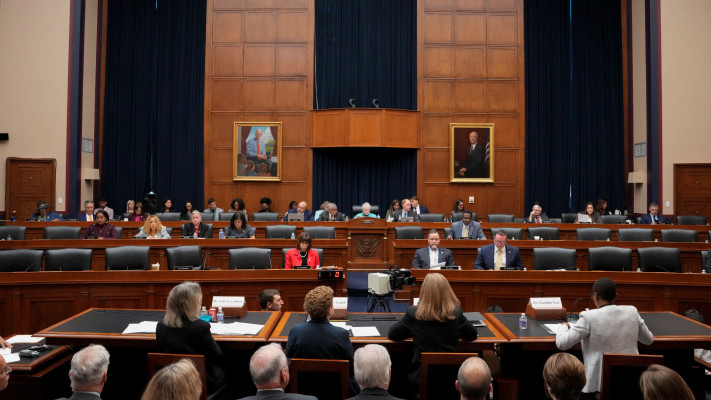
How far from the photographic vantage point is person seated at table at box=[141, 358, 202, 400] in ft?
7.95

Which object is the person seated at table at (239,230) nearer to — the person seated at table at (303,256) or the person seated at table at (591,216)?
the person seated at table at (303,256)

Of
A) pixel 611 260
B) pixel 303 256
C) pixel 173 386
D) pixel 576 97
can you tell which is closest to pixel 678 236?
pixel 611 260

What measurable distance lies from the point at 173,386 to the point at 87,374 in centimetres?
62

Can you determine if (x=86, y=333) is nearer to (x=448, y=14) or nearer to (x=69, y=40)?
(x=69, y=40)

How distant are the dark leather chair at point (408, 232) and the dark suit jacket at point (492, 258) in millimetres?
2337

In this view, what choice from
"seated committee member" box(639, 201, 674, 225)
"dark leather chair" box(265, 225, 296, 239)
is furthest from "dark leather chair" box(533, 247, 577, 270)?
"seated committee member" box(639, 201, 674, 225)

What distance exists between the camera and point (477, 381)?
2719 millimetres

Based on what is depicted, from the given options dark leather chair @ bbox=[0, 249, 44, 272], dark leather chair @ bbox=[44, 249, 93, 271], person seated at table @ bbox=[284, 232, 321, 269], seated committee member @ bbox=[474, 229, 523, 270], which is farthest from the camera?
seated committee member @ bbox=[474, 229, 523, 270]

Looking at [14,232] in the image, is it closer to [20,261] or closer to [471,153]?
[20,261]

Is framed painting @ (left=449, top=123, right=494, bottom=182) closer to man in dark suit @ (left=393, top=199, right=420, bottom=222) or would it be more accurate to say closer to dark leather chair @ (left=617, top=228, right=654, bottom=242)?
man in dark suit @ (left=393, top=199, right=420, bottom=222)

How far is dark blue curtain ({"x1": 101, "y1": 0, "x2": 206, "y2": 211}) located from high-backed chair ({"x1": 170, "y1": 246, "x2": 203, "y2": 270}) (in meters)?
8.08

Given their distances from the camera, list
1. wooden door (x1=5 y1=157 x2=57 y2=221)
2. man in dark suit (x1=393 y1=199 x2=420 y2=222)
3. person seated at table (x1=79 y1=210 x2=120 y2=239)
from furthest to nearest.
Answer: wooden door (x1=5 y1=157 x2=57 y2=221), man in dark suit (x1=393 y1=199 x2=420 y2=222), person seated at table (x1=79 y1=210 x2=120 y2=239)

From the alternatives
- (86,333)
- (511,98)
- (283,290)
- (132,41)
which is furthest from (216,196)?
(86,333)

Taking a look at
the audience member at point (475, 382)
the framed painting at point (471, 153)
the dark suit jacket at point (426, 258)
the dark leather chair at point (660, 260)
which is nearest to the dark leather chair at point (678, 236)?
the dark leather chair at point (660, 260)
